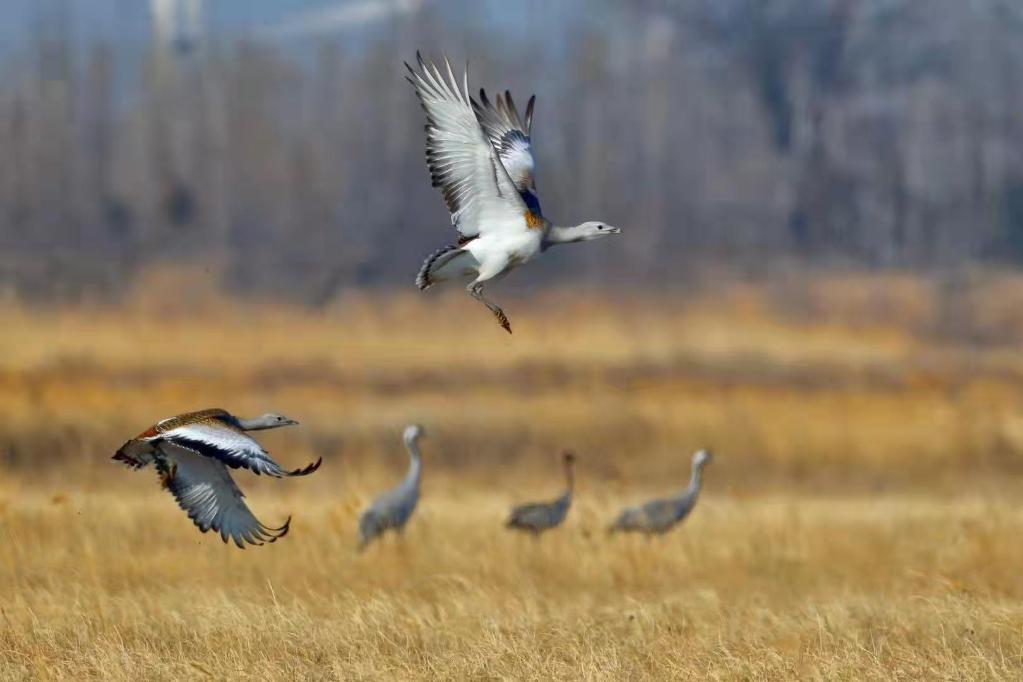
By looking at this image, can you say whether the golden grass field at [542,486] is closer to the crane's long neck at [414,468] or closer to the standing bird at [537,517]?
the standing bird at [537,517]

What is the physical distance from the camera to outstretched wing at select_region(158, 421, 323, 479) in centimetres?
792

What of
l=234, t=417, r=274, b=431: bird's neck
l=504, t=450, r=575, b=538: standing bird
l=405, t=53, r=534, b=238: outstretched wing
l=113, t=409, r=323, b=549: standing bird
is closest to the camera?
l=113, t=409, r=323, b=549: standing bird

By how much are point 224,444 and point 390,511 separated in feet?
16.9

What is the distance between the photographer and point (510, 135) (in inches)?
396

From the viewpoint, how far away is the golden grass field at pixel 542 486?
906cm

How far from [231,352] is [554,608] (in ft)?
38.0

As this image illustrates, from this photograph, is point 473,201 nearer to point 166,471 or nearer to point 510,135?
point 510,135

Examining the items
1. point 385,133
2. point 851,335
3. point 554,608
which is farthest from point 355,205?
point 554,608

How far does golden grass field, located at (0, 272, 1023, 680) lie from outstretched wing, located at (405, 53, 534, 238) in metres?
1.92

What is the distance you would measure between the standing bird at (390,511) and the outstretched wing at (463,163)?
363cm

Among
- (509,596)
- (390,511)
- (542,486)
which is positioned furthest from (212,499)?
(542,486)

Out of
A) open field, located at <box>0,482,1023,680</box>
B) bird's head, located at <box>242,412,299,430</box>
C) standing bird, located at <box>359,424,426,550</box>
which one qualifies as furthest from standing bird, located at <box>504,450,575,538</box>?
bird's head, located at <box>242,412,299,430</box>

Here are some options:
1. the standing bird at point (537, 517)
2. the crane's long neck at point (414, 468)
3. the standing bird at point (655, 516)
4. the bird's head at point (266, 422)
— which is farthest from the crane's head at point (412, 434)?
the bird's head at point (266, 422)

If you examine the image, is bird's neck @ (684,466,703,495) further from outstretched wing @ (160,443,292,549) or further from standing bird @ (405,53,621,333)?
outstretched wing @ (160,443,292,549)
